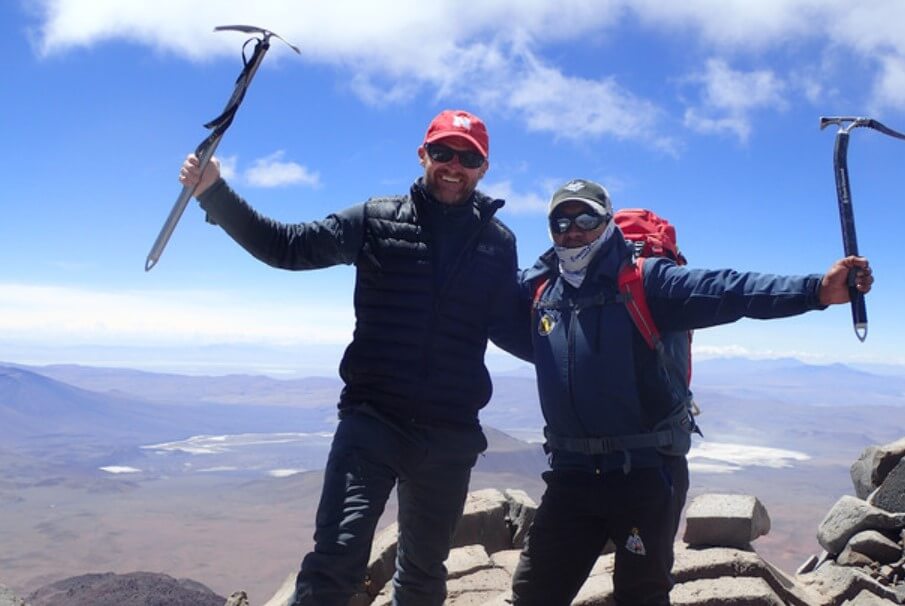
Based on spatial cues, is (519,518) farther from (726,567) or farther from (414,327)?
(414,327)

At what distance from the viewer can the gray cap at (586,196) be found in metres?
5.15

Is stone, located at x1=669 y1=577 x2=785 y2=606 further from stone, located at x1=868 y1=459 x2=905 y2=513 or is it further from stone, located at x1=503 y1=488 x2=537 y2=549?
stone, located at x1=868 y1=459 x2=905 y2=513

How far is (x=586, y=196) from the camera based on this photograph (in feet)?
17.0

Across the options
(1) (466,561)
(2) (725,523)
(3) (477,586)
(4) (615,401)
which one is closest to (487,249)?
(4) (615,401)

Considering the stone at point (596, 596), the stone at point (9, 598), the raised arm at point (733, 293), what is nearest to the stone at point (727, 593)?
the stone at point (596, 596)

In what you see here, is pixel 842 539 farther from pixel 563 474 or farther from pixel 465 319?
pixel 465 319

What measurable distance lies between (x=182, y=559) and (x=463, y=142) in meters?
184

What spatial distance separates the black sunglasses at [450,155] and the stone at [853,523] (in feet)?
29.4

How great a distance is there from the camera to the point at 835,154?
534 centimetres

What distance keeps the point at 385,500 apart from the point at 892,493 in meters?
9.91

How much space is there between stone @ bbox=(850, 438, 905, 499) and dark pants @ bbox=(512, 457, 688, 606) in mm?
8986

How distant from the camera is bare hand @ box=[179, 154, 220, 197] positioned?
191 inches

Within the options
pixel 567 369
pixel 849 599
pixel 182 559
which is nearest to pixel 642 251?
pixel 567 369

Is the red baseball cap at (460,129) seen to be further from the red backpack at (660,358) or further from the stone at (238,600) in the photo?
the stone at (238,600)
